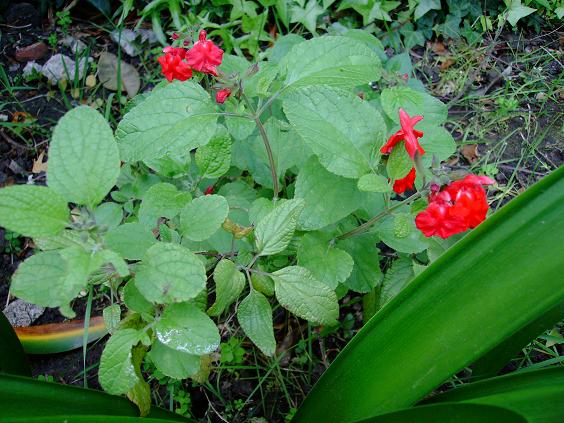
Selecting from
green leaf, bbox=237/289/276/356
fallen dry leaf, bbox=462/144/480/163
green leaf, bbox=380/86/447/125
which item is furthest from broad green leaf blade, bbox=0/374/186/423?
fallen dry leaf, bbox=462/144/480/163

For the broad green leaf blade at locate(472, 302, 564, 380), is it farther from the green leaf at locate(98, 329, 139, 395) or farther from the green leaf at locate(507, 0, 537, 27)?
the green leaf at locate(507, 0, 537, 27)

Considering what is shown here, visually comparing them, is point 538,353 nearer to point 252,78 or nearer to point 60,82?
point 252,78

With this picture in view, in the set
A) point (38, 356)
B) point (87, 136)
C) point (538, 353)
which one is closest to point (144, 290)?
point (87, 136)

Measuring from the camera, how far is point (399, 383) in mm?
856

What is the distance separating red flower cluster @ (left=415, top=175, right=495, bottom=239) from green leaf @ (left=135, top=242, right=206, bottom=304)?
0.37 metres

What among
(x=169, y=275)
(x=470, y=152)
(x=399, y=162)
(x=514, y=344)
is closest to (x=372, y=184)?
(x=399, y=162)

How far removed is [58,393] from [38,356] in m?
0.73

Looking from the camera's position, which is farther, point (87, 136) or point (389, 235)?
point (389, 235)

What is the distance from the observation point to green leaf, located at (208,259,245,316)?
0.97 meters

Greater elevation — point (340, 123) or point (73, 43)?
point (340, 123)

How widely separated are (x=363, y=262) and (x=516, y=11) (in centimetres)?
145

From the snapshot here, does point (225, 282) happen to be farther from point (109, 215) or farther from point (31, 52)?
point (31, 52)

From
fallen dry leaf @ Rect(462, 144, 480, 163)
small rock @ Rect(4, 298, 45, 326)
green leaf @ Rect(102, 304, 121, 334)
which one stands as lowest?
small rock @ Rect(4, 298, 45, 326)

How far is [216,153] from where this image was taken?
111 centimetres
